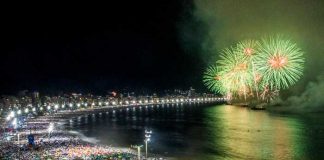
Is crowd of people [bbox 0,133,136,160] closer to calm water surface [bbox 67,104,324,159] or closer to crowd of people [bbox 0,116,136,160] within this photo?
crowd of people [bbox 0,116,136,160]

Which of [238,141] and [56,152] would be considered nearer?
[56,152]

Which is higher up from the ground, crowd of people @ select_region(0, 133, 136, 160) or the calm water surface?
crowd of people @ select_region(0, 133, 136, 160)

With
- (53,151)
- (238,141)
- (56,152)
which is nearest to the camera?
(56,152)

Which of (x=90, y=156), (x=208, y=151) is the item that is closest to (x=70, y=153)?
(x=90, y=156)

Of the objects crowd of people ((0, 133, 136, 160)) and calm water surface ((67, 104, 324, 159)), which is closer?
crowd of people ((0, 133, 136, 160))

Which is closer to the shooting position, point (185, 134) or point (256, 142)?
point (256, 142)

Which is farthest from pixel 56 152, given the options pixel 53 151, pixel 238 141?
pixel 238 141

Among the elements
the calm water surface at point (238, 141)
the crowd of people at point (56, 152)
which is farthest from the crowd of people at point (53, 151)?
the calm water surface at point (238, 141)

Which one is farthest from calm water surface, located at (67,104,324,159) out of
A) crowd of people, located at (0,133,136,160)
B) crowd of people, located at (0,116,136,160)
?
crowd of people, located at (0,133,136,160)

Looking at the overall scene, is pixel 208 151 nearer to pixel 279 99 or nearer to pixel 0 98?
pixel 279 99

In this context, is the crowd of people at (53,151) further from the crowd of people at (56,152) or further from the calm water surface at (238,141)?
the calm water surface at (238,141)

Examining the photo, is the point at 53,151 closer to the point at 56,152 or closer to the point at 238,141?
the point at 56,152
